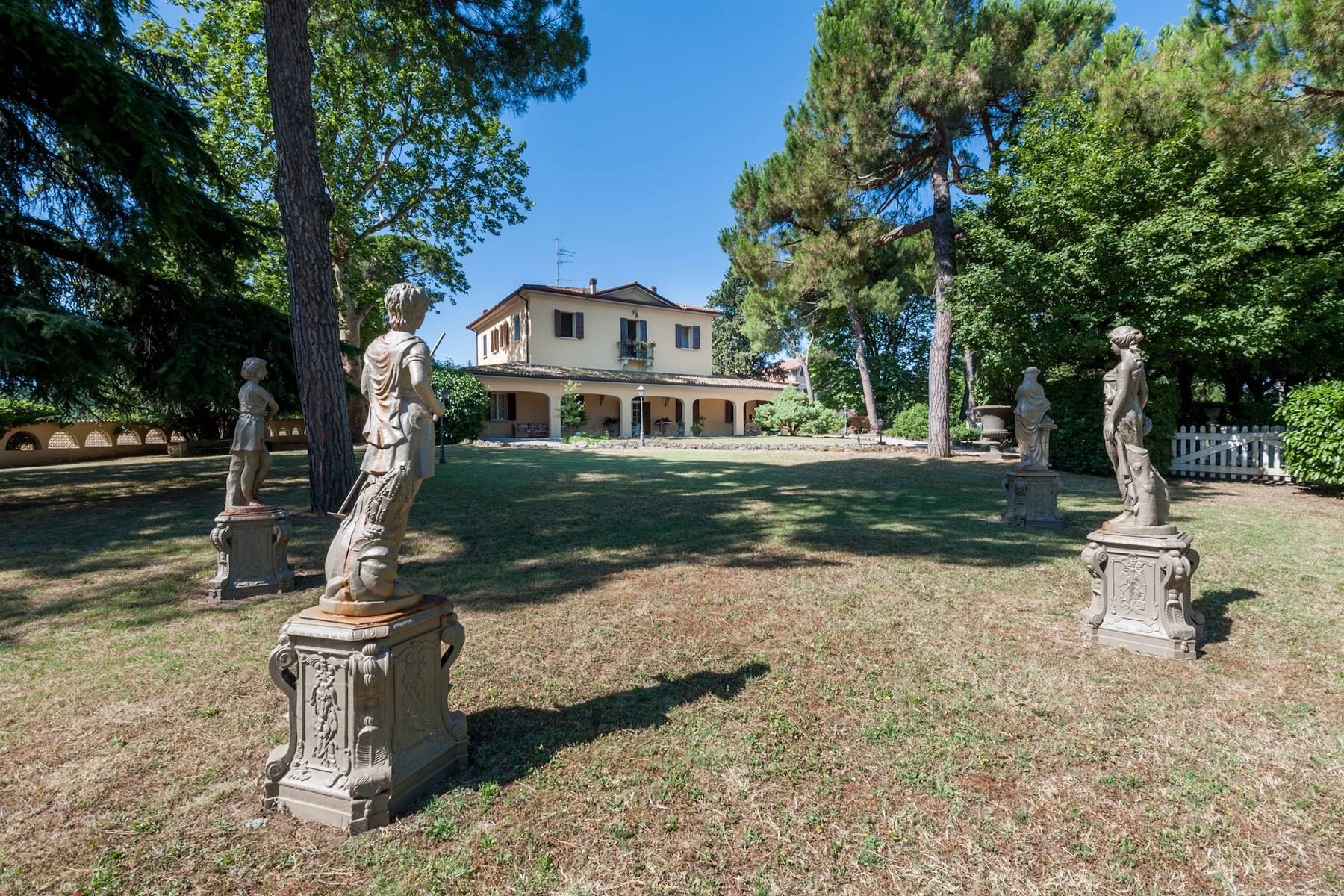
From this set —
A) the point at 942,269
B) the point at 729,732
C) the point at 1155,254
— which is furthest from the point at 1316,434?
the point at 729,732

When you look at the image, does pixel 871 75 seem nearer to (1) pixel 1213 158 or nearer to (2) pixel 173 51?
(1) pixel 1213 158

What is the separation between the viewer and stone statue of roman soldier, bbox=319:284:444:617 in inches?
85.7

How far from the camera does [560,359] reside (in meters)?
28.5

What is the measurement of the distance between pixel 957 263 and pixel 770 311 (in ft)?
32.8

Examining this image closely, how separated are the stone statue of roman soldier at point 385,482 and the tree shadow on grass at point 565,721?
0.83 meters

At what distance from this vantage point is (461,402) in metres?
20.4

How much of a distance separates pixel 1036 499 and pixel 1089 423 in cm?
683

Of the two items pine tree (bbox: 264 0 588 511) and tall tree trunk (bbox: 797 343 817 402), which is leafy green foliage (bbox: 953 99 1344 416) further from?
tall tree trunk (bbox: 797 343 817 402)

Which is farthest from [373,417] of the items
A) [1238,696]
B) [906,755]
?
[1238,696]

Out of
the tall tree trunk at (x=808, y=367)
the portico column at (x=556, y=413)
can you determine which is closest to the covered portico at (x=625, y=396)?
the portico column at (x=556, y=413)

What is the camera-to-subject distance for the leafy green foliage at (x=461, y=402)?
64.6ft

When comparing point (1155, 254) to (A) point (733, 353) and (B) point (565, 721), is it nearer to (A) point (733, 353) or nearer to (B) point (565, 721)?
(B) point (565, 721)

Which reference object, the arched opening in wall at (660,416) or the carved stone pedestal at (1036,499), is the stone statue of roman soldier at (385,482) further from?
the arched opening in wall at (660,416)

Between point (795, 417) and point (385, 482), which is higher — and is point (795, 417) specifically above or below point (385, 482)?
above
